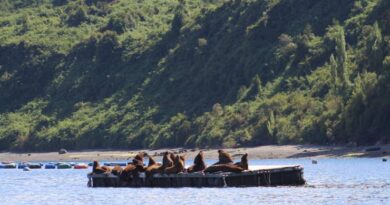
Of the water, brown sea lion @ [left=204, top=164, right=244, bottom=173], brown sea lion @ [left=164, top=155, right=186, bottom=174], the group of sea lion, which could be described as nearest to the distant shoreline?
the water

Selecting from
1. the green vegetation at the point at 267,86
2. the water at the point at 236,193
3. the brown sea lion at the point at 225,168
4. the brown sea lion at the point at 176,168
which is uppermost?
the green vegetation at the point at 267,86

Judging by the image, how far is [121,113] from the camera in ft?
642

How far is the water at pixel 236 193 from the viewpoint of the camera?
71688mm

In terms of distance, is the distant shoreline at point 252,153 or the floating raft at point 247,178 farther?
the distant shoreline at point 252,153

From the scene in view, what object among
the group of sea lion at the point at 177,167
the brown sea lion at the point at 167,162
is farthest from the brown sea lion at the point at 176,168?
the brown sea lion at the point at 167,162

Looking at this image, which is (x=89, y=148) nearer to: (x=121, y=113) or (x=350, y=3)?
(x=121, y=113)

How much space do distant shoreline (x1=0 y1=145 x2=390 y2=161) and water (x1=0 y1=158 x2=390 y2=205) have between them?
2208 centimetres

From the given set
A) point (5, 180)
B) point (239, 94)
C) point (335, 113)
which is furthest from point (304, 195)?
point (239, 94)

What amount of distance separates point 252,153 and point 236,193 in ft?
235

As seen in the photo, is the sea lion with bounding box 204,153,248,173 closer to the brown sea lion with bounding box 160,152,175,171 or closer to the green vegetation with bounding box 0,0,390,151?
the brown sea lion with bounding box 160,152,175,171

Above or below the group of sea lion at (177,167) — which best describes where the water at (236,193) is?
below

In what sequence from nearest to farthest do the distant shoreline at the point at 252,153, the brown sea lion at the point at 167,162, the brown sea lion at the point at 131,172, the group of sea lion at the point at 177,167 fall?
the group of sea lion at the point at 177,167
the brown sea lion at the point at 167,162
the brown sea lion at the point at 131,172
the distant shoreline at the point at 252,153

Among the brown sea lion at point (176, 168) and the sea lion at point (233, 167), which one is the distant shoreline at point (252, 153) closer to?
the brown sea lion at point (176, 168)

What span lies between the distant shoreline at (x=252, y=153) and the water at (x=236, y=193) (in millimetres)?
22078
